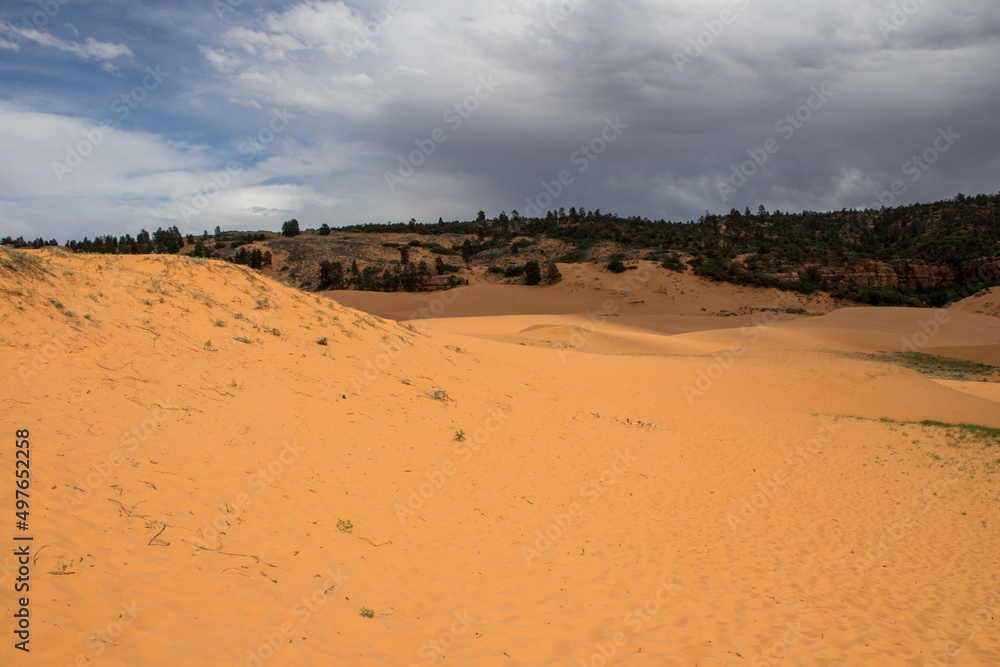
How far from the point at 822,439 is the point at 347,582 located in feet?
45.2

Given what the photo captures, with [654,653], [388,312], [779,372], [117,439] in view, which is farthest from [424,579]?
[388,312]

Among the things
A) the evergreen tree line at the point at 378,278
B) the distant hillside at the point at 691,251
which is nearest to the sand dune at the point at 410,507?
the evergreen tree line at the point at 378,278

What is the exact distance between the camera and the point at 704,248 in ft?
172
